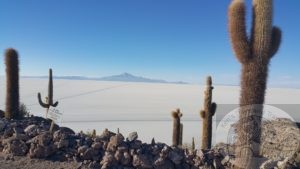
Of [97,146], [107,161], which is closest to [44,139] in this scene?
Answer: [97,146]

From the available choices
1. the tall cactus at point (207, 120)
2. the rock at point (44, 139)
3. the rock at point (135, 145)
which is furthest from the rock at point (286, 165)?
the rock at point (44, 139)

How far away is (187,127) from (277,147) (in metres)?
8.91

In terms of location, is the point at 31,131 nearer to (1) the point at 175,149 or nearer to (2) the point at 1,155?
(2) the point at 1,155

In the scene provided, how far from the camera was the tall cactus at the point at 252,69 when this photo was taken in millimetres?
6816

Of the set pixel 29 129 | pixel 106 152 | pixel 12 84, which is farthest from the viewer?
pixel 12 84

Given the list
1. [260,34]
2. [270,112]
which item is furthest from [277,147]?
[260,34]

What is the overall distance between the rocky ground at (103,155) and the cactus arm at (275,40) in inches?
78.2

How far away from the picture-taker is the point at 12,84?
470 inches

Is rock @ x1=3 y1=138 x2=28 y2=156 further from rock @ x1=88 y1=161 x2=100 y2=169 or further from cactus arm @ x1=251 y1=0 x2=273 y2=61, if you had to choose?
cactus arm @ x1=251 y1=0 x2=273 y2=61

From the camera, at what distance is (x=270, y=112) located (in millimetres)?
11797

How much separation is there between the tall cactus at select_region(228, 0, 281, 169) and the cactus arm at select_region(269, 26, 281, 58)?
8.2 inches

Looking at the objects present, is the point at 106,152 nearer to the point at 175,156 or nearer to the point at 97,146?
the point at 97,146

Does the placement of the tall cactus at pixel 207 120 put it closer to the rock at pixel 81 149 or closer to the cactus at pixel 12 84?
the rock at pixel 81 149

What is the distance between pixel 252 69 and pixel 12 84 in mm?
7839
